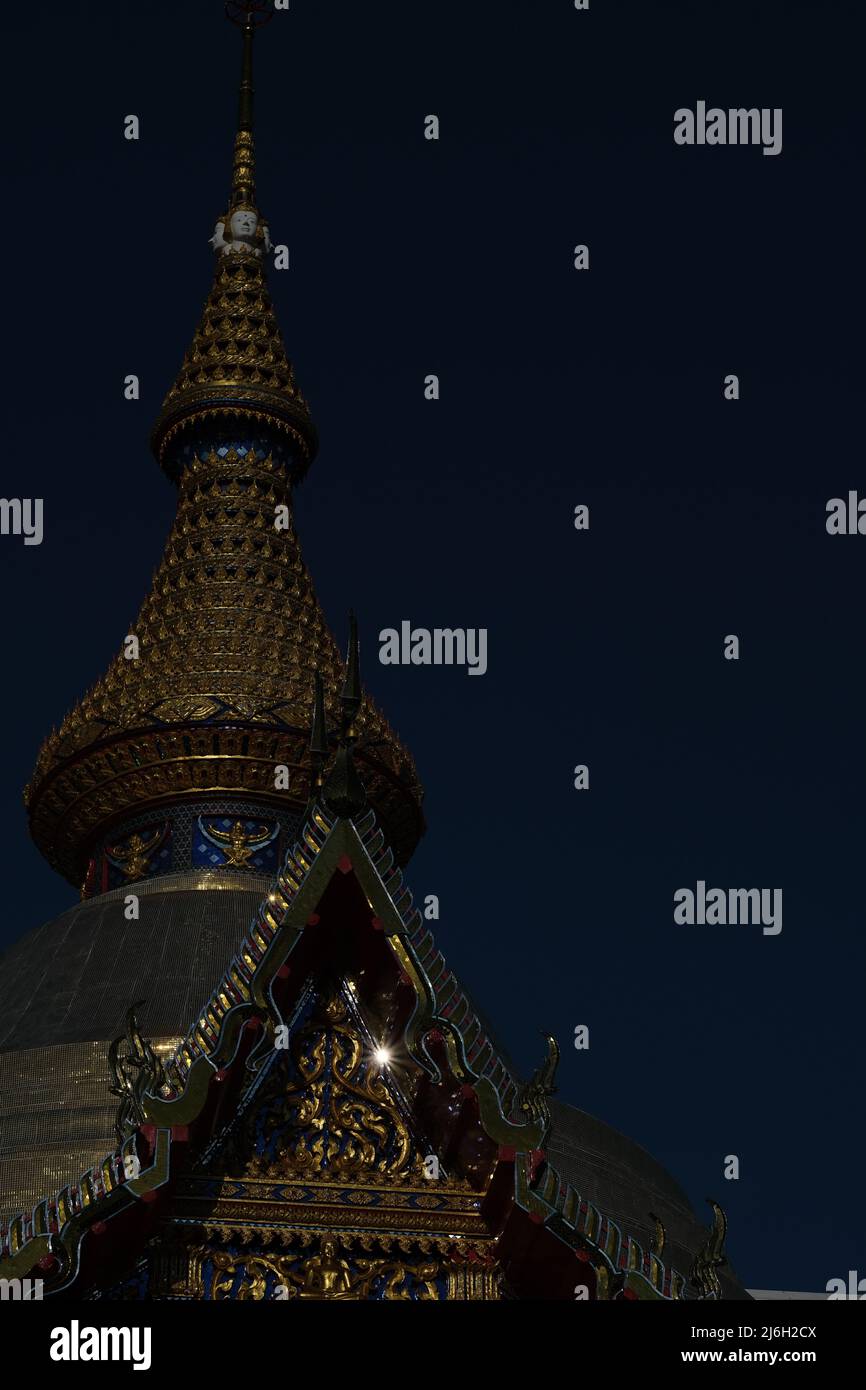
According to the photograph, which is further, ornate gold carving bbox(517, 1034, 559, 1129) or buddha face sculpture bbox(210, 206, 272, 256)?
buddha face sculpture bbox(210, 206, 272, 256)

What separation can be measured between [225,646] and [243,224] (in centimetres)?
748

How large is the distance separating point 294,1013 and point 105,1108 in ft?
15.8

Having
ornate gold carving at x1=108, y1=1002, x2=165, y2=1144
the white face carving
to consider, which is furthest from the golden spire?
ornate gold carving at x1=108, y1=1002, x2=165, y2=1144

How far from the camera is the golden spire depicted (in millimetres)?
31406

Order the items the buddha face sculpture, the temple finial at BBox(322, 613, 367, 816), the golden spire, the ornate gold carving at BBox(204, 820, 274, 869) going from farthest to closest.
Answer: the buddha face sculpture
the golden spire
the ornate gold carving at BBox(204, 820, 274, 869)
the temple finial at BBox(322, 613, 367, 816)

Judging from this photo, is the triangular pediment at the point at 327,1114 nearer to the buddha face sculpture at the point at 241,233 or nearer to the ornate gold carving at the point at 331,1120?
the ornate gold carving at the point at 331,1120

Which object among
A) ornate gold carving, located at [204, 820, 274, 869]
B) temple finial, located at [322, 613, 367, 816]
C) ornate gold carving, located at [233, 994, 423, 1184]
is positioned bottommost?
ornate gold carving, located at [233, 994, 423, 1184]

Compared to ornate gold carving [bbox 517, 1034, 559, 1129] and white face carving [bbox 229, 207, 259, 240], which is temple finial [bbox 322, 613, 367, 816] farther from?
white face carving [bbox 229, 207, 259, 240]

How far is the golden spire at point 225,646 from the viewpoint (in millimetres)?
31406

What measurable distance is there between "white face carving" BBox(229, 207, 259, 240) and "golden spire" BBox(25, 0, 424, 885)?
20 mm

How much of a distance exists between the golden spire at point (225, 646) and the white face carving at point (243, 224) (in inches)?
→ 0.8

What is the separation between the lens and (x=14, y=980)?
2805 centimetres
